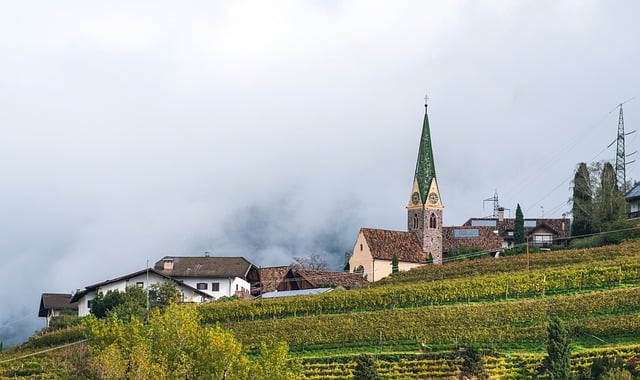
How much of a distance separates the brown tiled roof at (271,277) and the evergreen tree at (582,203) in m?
24.3

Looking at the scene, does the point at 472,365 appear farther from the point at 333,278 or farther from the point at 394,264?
the point at 394,264

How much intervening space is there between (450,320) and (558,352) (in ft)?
45.9

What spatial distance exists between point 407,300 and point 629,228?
2394cm

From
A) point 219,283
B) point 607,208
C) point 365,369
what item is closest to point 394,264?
point 219,283

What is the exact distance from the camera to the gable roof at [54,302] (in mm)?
115000

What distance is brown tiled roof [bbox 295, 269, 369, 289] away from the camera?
10456 centimetres

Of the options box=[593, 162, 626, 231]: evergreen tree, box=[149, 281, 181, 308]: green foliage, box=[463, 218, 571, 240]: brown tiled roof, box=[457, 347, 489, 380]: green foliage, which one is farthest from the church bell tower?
box=[457, 347, 489, 380]: green foliage

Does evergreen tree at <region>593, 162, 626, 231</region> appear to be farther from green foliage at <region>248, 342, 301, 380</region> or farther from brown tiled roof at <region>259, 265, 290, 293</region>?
green foliage at <region>248, 342, 301, 380</region>

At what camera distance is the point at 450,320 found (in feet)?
264

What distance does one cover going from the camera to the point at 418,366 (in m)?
73.1

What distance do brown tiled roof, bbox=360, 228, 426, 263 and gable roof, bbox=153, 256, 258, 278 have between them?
1068 centimetres

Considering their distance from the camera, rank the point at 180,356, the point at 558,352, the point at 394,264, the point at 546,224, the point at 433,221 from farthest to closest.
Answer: the point at 546,224 < the point at 433,221 < the point at 394,264 < the point at 558,352 < the point at 180,356

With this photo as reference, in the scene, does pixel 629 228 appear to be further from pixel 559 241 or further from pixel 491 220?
pixel 491 220

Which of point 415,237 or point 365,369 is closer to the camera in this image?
point 365,369
